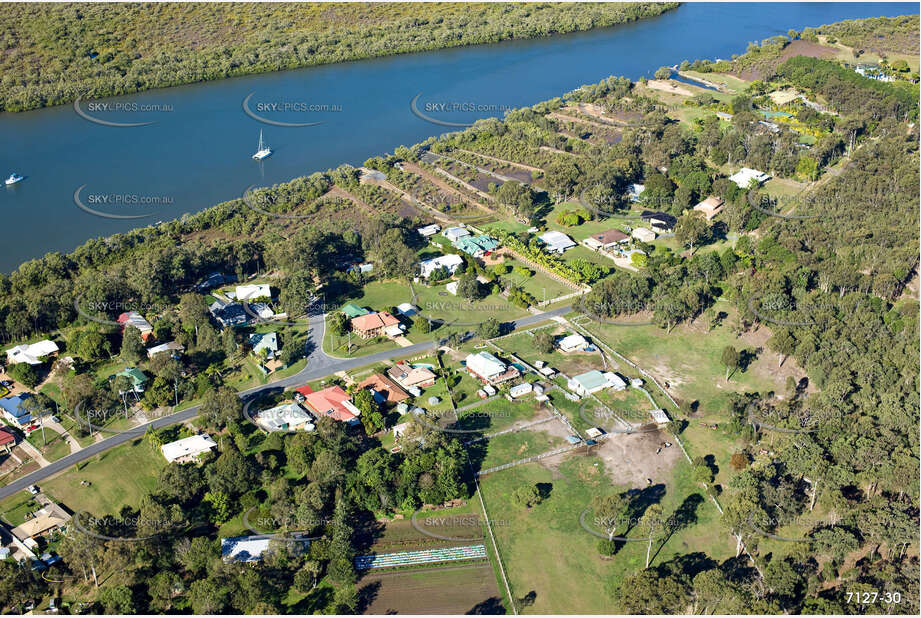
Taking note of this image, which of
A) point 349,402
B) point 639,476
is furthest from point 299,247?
point 639,476

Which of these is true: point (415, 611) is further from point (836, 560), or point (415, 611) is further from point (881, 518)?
point (881, 518)

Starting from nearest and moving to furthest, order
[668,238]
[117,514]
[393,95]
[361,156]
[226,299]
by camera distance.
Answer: [117,514], [226,299], [668,238], [361,156], [393,95]

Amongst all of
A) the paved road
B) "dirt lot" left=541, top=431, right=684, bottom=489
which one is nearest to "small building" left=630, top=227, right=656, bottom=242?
the paved road

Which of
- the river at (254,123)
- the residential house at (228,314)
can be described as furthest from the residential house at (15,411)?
the river at (254,123)

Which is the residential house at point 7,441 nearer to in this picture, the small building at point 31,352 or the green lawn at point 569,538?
the small building at point 31,352

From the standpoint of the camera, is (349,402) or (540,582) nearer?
(540,582)

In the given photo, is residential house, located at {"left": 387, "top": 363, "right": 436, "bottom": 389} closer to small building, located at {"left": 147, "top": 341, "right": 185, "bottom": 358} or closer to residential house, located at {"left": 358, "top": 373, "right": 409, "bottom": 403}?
residential house, located at {"left": 358, "top": 373, "right": 409, "bottom": 403}
